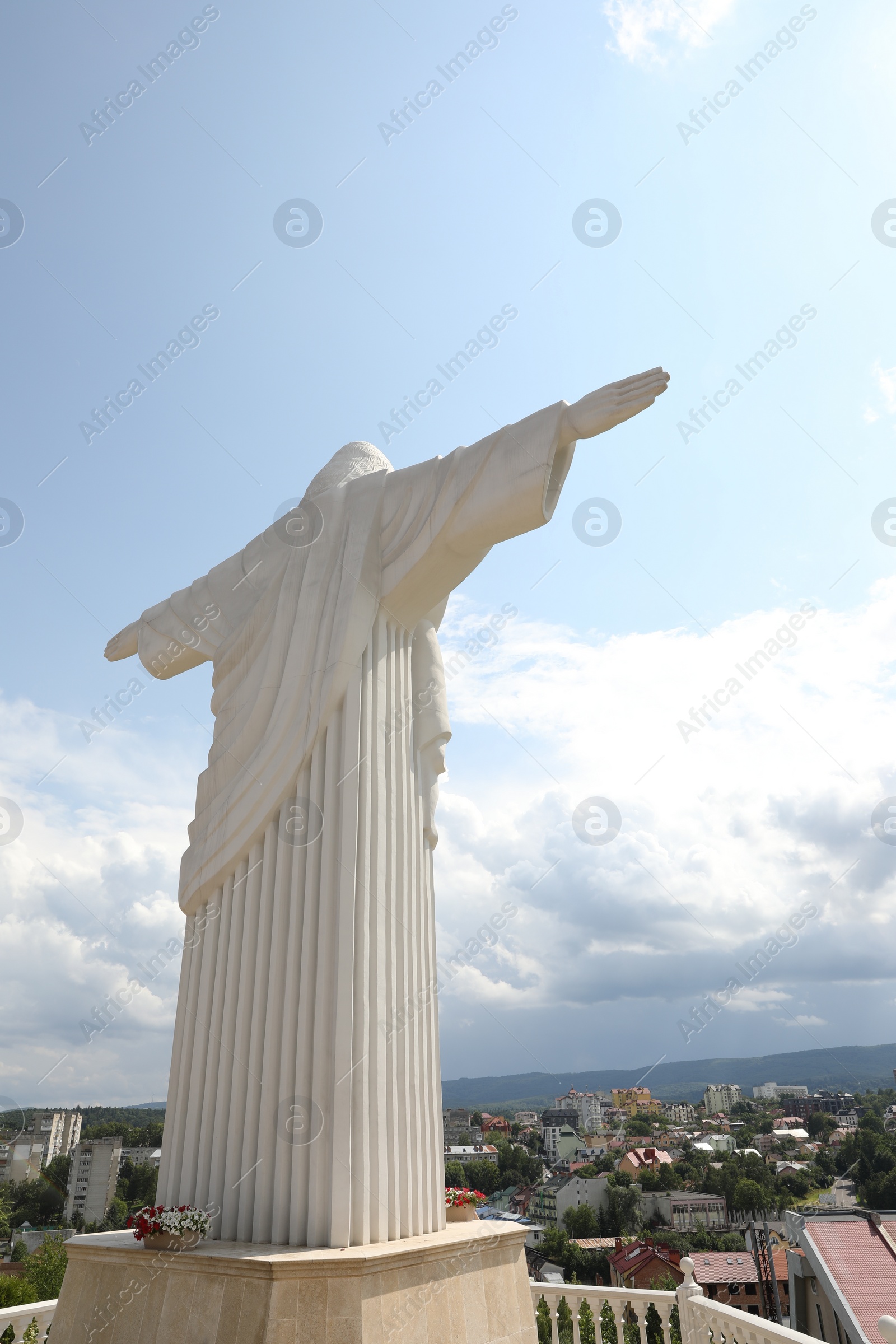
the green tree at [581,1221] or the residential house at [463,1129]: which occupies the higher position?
the residential house at [463,1129]

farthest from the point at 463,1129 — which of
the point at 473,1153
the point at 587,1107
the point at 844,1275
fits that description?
the point at 844,1275

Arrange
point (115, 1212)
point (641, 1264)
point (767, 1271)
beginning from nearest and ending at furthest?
point (115, 1212) → point (767, 1271) → point (641, 1264)

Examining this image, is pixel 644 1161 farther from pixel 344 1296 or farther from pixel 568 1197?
pixel 344 1296

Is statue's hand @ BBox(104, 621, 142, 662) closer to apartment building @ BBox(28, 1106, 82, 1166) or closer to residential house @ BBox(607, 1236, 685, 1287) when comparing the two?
apartment building @ BBox(28, 1106, 82, 1166)

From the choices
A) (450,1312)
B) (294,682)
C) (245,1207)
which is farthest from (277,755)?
(450,1312)

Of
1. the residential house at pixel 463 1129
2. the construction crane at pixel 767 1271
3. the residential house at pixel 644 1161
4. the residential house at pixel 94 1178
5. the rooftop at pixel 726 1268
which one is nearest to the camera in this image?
the construction crane at pixel 767 1271

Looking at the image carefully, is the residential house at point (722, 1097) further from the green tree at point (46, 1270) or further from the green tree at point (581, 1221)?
the green tree at point (46, 1270)

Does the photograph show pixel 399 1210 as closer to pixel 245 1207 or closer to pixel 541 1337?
pixel 245 1207

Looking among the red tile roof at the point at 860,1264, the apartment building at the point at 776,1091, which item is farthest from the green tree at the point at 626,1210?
the red tile roof at the point at 860,1264
